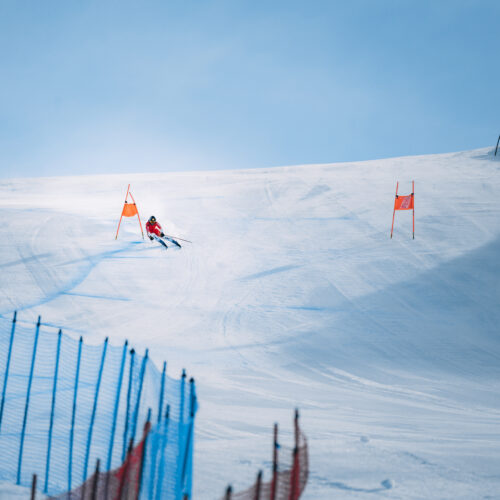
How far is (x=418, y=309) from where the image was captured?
7707 mm

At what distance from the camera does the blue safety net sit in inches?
113

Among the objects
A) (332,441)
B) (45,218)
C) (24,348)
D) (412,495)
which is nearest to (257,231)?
(45,218)

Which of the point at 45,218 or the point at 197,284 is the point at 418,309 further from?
the point at 45,218

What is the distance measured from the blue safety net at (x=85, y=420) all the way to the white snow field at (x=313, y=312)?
0.56 meters

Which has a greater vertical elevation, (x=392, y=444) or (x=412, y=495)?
(x=392, y=444)

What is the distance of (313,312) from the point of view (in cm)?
770

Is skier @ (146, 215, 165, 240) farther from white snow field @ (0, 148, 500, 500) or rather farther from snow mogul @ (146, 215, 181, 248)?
white snow field @ (0, 148, 500, 500)

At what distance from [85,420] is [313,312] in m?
4.57

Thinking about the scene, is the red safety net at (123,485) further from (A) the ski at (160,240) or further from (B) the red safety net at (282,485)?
(A) the ski at (160,240)

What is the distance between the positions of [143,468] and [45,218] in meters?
11.2

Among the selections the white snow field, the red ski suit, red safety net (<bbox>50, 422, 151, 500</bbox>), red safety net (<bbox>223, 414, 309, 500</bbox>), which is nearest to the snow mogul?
the red ski suit

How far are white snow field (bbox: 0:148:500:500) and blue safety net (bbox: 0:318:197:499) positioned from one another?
56 centimetres

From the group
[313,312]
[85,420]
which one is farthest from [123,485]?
[313,312]

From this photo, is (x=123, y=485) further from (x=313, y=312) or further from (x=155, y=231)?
(x=155, y=231)
